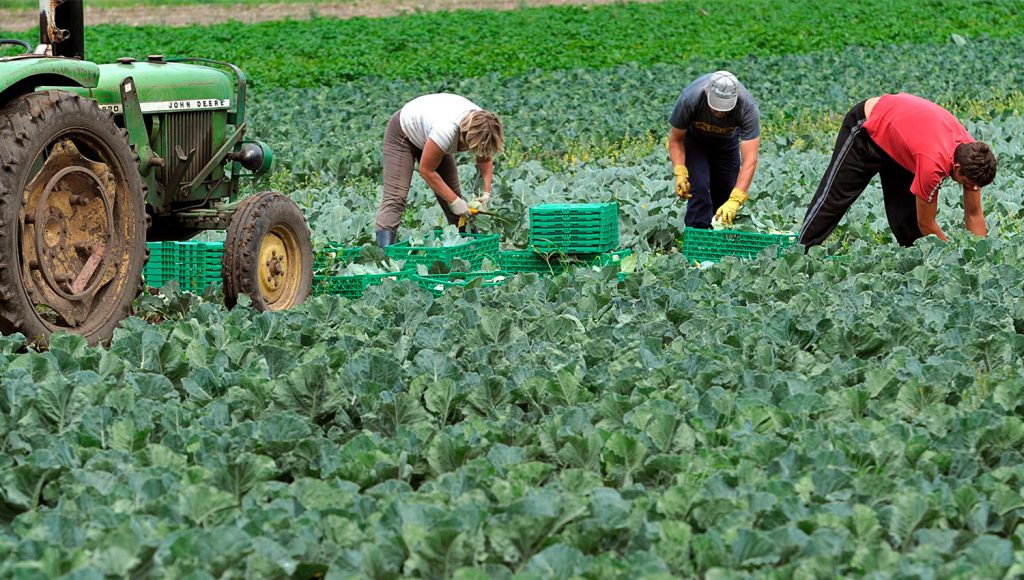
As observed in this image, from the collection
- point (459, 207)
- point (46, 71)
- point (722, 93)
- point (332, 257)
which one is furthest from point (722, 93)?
point (46, 71)

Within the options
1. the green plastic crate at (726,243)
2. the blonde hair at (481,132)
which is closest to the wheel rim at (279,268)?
the blonde hair at (481,132)

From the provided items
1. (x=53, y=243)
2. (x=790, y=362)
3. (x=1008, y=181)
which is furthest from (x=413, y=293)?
(x=1008, y=181)

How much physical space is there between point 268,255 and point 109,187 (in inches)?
46.8

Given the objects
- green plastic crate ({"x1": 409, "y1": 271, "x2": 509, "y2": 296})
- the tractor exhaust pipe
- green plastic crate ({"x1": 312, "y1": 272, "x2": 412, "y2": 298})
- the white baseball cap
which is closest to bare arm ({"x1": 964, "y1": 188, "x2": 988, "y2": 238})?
the white baseball cap

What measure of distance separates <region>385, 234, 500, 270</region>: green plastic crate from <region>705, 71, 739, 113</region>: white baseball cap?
1622mm

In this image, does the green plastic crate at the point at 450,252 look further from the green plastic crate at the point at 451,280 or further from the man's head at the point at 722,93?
the man's head at the point at 722,93

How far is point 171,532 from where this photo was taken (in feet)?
10.9

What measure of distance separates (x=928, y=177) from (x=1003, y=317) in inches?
69.9

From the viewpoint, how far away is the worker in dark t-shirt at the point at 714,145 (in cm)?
837

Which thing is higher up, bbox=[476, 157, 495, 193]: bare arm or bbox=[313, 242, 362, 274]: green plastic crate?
bbox=[476, 157, 495, 193]: bare arm

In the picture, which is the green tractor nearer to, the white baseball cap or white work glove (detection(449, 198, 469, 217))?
white work glove (detection(449, 198, 469, 217))

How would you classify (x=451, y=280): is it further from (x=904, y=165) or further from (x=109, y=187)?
(x=904, y=165)

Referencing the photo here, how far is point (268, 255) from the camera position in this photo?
6.89 m

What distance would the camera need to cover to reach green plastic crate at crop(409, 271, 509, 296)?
284 inches
